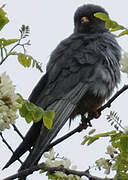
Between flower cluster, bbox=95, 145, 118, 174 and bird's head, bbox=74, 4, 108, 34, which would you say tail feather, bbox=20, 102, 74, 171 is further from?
bird's head, bbox=74, 4, 108, 34

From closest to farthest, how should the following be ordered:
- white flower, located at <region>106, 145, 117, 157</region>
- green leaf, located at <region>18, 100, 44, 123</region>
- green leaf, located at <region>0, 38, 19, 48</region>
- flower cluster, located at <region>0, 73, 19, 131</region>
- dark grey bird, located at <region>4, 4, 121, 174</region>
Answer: flower cluster, located at <region>0, 73, 19, 131</region>, green leaf, located at <region>18, 100, 44, 123</region>, green leaf, located at <region>0, 38, 19, 48</region>, white flower, located at <region>106, 145, 117, 157</region>, dark grey bird, located at <region>4, 4, 121, 174</region>

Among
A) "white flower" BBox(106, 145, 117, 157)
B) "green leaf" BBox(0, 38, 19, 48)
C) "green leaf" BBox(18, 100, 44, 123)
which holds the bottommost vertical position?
"white flower" BBox(106, 145, 117, 157)

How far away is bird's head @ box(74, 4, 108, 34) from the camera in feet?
21.3

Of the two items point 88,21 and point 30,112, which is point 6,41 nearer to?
point 30,112

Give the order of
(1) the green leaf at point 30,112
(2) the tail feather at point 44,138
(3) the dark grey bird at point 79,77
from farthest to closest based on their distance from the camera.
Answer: (3) the dark grey bird at point 79,77 → (2) the tail feather at point 44,138 → (1) the green leaf at point 30,112

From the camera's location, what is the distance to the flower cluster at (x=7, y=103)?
95.3 inches

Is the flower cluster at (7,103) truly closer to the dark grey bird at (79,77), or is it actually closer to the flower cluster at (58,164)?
the flower cluster at (58,164)

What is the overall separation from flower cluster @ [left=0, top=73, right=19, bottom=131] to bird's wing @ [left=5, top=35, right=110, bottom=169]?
1.61 m

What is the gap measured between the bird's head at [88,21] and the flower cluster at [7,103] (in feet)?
13.1

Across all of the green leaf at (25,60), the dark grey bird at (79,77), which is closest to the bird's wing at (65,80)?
the dark grey bird at (79,77)

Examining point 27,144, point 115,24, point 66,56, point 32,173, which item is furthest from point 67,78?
point 115,24

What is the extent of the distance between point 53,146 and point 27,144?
46cm

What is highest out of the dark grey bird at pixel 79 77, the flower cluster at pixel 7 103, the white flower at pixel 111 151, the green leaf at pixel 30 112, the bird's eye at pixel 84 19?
the flower cluster at pixel 7 103

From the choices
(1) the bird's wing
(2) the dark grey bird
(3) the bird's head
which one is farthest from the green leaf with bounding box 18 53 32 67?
(3) the bird's head
